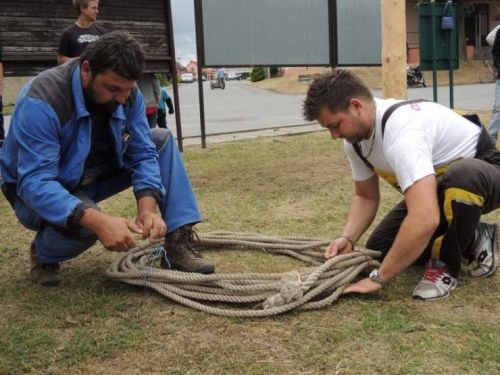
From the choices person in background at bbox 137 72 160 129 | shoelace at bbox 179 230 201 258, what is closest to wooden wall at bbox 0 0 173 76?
person in background at bbox 137 72 160 129

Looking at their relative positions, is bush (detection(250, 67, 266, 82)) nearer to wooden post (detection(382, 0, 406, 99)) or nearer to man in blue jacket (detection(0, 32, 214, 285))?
wooden post (detection(382, 0, 406, 99))

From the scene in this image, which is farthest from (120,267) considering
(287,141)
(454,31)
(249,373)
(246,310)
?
(454,31)

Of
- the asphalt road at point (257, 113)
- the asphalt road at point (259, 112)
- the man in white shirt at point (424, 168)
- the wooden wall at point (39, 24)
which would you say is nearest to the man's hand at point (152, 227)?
the man in white shirt at point (424, 168)

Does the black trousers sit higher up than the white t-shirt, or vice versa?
the white t-shirt

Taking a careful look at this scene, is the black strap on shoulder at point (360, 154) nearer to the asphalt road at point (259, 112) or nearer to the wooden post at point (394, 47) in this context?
the wooden post at point (394, 47)

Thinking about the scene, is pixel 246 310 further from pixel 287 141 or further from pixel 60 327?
pixel 287 141

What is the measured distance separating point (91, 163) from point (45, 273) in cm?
→ 60

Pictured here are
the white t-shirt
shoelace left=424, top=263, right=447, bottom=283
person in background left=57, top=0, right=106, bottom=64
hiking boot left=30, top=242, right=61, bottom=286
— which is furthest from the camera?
person in background left=57, top=0, right=106, bottom=64

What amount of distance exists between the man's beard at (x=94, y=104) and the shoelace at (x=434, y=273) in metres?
1.54

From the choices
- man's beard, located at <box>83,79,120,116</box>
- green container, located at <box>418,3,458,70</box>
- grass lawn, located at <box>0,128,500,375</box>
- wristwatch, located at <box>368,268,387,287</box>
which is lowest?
grass lawn, located at <box>0,128,500,375</box>

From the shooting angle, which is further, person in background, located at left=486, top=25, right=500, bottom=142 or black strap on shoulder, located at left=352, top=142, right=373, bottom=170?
person in background, located at left=486, top=25, right=500, bottom=142

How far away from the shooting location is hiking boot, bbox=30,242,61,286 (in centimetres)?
304

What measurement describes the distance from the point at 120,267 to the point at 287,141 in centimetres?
580

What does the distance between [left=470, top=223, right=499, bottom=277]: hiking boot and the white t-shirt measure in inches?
15.7
